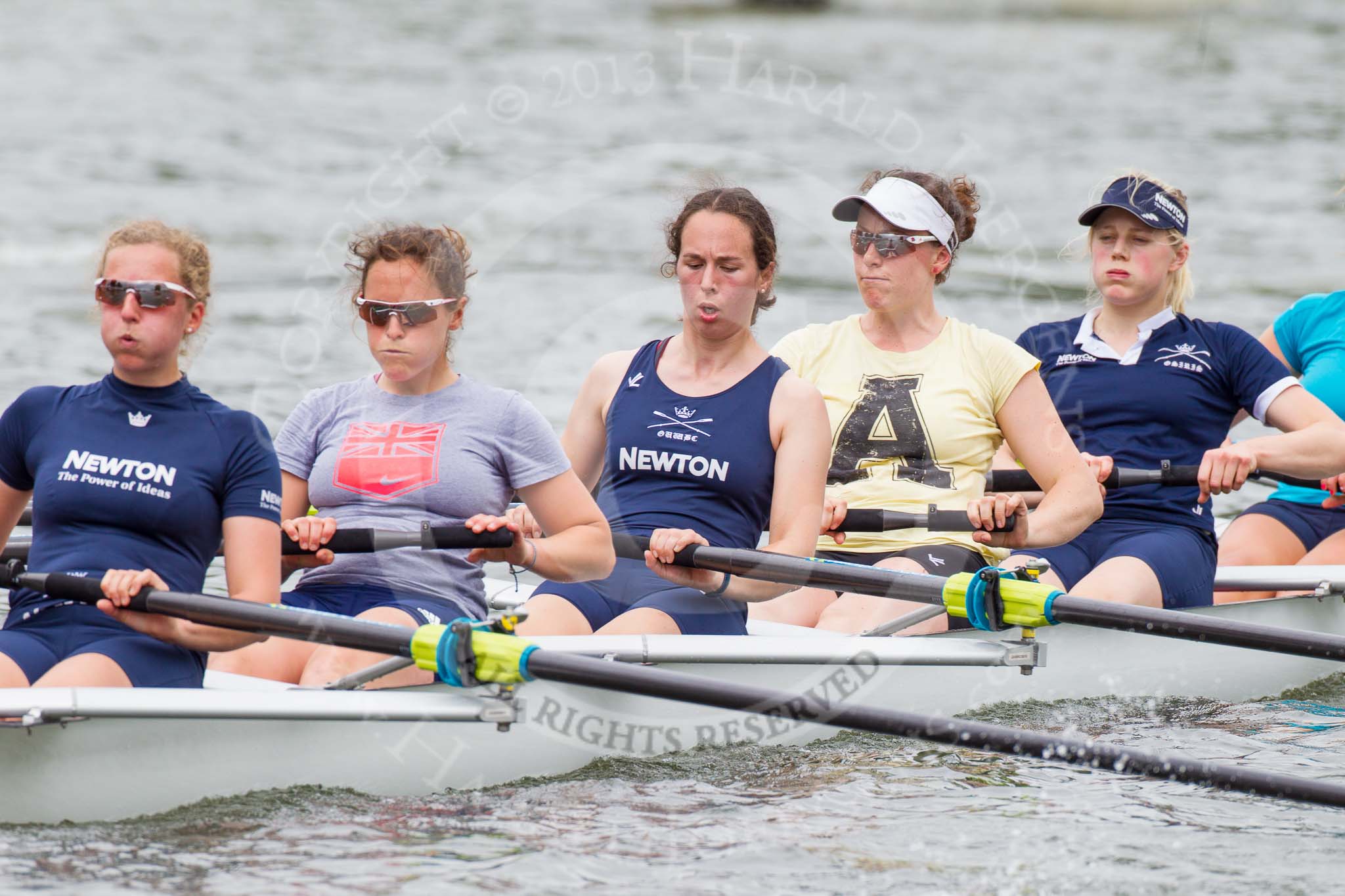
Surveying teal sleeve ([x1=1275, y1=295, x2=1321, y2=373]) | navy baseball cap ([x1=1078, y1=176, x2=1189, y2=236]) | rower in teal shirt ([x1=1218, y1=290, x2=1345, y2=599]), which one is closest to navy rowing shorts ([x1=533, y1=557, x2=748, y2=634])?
navy baseball cap ([x1=1078, y1=176, x2=1189, y2=236])

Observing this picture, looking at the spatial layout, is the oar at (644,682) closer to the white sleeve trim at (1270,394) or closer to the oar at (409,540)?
the oar at (409,540)

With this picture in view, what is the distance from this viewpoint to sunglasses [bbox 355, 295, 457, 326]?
379 centimetres

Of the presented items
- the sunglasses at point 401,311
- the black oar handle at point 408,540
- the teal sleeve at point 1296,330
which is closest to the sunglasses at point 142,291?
the sunglasses at point 401,311

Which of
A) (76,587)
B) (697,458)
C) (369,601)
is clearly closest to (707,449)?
(697,458)

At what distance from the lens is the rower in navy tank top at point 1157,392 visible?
4949 mm

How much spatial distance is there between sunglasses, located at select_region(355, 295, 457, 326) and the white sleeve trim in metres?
2.61

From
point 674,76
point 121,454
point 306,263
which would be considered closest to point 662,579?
point 121,454

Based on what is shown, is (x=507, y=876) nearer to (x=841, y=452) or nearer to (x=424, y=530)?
(x=424, y=530)

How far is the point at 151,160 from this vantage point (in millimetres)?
17281

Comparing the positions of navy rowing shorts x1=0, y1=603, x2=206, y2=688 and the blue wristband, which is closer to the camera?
navy rowing shorts x1=0, y1=603, x2=206, y2=688

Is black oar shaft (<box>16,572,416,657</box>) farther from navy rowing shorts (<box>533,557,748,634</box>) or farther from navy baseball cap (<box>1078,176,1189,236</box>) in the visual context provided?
navy baseball cap (<box>1078,176,1189,236</box>)

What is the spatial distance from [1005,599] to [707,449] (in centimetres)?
83

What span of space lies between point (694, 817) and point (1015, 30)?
24.7 metres

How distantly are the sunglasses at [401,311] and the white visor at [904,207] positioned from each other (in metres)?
1.30
